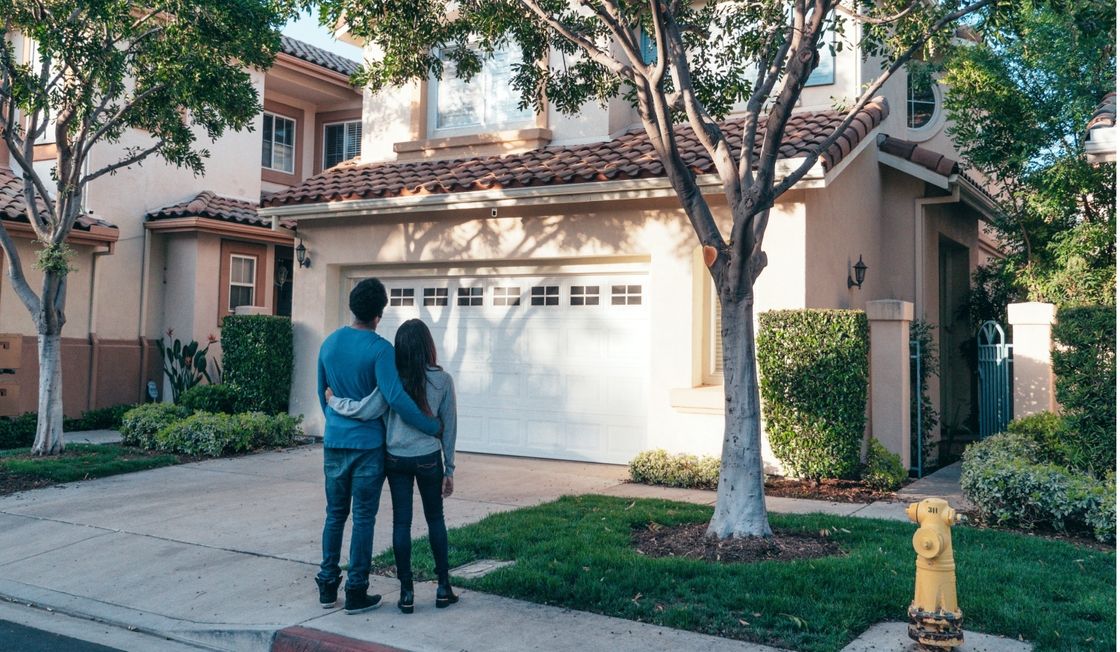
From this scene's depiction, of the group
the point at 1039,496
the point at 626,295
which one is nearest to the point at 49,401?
the point at 626,295

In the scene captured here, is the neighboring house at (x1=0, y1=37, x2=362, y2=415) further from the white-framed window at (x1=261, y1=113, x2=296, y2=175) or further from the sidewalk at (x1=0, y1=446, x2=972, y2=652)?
the sidewalk at (x1=0, y1=446, x2=972, y2=652)

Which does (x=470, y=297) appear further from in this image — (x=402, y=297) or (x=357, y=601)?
(x=357, y=601)

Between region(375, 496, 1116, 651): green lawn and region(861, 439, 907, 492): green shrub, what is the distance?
83.3 inches

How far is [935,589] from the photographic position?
4793 millimetres

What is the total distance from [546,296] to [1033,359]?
564 cm

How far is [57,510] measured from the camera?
884 cm

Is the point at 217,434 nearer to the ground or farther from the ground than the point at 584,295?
nearer to the ground

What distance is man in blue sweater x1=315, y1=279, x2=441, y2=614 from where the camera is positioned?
5.49 metres

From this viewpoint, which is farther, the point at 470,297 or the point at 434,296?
the point at 434,296

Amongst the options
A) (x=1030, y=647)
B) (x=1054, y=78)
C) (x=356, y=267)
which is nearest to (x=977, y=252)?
(x=1054, y=78)

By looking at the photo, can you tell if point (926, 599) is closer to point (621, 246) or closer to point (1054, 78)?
point (621, 246)

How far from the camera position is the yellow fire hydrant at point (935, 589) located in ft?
15.5

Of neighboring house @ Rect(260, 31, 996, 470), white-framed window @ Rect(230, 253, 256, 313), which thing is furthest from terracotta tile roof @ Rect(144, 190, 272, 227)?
neighboring house @ Rect(260, 31, 996, 470)

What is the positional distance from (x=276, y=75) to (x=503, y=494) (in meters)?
13.2
